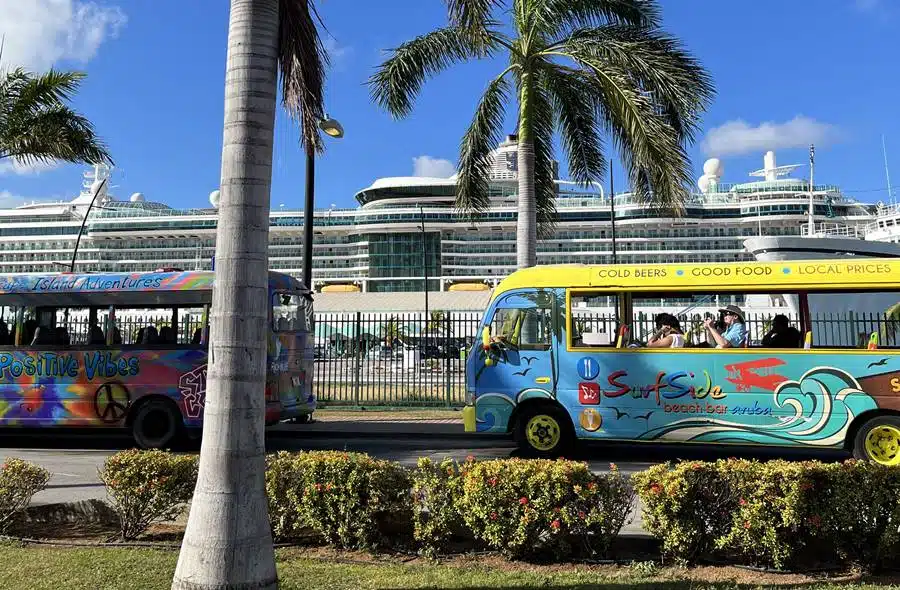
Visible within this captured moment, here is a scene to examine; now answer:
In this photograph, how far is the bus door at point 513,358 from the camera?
9055 mm

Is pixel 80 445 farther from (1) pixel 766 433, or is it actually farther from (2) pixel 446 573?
(1) pixel 766 433

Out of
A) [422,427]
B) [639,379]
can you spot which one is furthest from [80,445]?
[639,379]

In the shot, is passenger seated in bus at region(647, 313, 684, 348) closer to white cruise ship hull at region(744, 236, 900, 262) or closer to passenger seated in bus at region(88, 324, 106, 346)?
passenger seated in bus at region(88, 324, 106, 346)

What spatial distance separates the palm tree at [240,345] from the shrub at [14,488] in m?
2.71

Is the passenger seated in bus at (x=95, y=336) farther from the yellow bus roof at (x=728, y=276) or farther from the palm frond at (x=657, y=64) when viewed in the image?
the palm frond at (x=657, y=64)

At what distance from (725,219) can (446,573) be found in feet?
263

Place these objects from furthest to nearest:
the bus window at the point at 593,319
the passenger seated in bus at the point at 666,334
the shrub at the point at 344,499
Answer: the bus window at the point at 593,319 → the passenger seated in bus at the point at 666,334 → the shrub at the point at 344,499

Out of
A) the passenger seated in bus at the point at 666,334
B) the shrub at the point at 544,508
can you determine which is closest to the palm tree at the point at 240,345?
the shrub at the point at 544,508

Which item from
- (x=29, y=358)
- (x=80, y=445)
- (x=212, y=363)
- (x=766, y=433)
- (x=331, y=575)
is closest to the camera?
Result: (x=212, y=363)

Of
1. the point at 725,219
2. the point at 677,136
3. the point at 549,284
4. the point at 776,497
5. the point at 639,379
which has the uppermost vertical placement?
the point at 725,219

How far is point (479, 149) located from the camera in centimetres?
1350

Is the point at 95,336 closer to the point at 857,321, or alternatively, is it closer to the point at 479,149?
the point at 479,149

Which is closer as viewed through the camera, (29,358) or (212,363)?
(212,363)

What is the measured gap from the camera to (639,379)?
28.5ft
